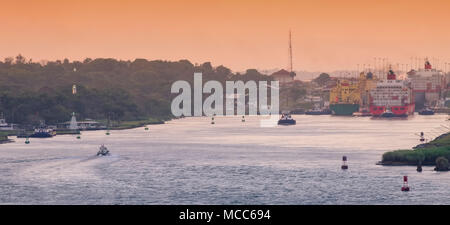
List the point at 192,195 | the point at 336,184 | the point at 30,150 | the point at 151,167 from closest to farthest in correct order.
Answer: the point at 192,195 < the point at 336,184 < the point at 151,167 < the point at 30,150

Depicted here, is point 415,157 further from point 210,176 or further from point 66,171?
point 66,171

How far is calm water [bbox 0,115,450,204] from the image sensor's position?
163 ft

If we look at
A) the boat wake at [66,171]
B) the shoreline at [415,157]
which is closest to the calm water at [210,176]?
the boat wake at [66,171]

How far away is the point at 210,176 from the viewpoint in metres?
62.2

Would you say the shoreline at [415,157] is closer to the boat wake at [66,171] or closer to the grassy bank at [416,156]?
the grassy bank at [416,156]

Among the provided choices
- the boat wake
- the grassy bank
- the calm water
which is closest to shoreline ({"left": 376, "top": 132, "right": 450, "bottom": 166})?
the grassy bank

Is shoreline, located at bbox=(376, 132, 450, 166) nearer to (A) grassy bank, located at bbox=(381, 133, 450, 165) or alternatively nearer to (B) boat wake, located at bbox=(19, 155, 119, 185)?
(A) grassy bank, located at bbox=(381, 133, 450, 165)

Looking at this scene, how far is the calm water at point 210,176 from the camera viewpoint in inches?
1951
